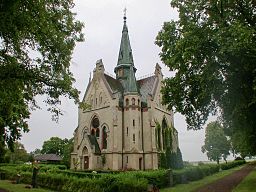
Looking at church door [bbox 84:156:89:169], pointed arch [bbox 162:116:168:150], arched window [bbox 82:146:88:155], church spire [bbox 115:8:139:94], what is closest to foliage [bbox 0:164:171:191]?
church door [bbox 84:156:89:169]

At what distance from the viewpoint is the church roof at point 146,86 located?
47688mm

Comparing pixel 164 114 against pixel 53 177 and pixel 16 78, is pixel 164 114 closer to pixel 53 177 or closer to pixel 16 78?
pixel 53 177

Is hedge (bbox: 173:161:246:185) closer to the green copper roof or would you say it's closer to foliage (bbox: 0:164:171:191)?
foliage (bbox: 0:164:171:191)

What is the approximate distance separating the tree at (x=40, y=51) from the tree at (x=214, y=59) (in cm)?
792

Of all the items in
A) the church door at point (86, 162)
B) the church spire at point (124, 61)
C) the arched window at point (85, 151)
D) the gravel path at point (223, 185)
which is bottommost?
the gravel path at point (223, 185)

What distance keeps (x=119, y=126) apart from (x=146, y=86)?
10000 millimetres

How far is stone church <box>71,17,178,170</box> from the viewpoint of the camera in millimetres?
42594

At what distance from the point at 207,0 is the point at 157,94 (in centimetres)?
3035

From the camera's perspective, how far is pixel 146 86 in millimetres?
49844

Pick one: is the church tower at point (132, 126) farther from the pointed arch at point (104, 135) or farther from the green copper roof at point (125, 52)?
the green copper roof at point (125, 52)

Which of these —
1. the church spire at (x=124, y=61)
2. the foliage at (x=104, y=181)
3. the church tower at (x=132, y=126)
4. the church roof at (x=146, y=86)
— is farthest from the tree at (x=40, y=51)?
the church spire at (x=124, y=61)

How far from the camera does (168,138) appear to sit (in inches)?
1914

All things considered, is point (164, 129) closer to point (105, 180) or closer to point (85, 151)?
point (85, 151)

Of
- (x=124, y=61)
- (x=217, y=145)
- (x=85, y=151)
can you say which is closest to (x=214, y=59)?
(x=85, y=151)
